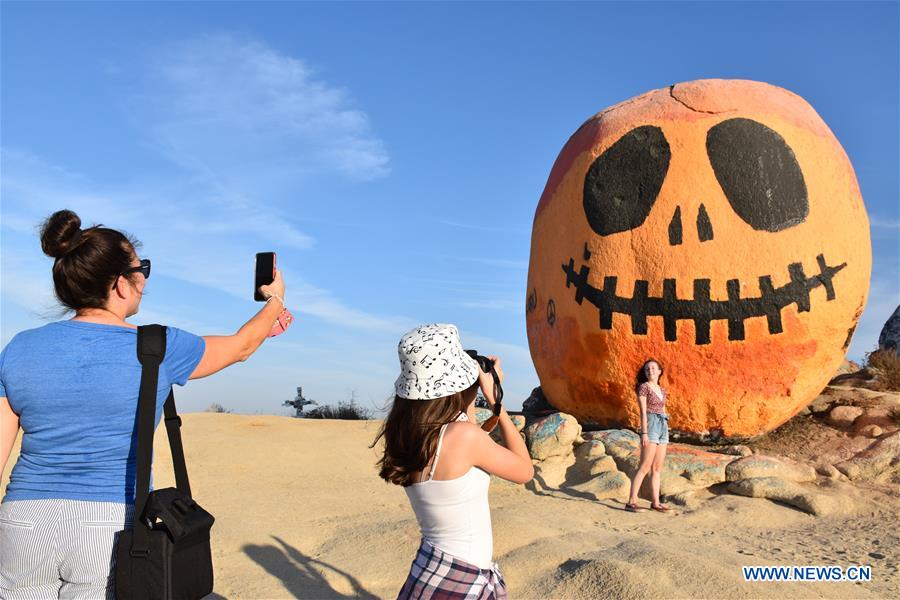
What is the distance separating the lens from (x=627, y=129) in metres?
7.02

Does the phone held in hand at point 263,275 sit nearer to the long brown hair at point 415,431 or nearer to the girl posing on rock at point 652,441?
the long brown hair at point 415,431

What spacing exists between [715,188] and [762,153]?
0.56 meters

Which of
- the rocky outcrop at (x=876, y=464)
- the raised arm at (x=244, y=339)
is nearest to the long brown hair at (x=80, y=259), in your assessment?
the raised arm at (x=244, y=339)

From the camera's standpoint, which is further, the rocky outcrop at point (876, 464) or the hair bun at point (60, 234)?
the rocky outcrop at point (876, 464)

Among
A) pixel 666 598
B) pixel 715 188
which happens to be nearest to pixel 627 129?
pixel 715 188

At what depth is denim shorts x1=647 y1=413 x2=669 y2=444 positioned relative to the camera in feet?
18.9

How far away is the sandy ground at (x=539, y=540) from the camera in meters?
3.83

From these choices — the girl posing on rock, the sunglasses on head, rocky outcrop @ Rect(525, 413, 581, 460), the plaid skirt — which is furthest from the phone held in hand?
rocky outcrop @ Rect(525, 413, 581, 460)

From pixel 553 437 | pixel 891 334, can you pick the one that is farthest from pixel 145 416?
pixel 891 334

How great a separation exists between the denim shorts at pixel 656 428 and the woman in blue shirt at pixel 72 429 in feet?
14.9

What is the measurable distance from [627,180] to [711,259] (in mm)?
1059

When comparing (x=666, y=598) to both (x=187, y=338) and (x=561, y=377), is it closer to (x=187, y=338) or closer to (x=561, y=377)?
(x=187, y=338)

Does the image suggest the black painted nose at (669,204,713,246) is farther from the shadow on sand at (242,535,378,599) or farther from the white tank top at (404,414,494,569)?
the white tank top at (404,414,494,569)

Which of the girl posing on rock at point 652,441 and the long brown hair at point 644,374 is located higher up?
the long brown hair at point 644,374
